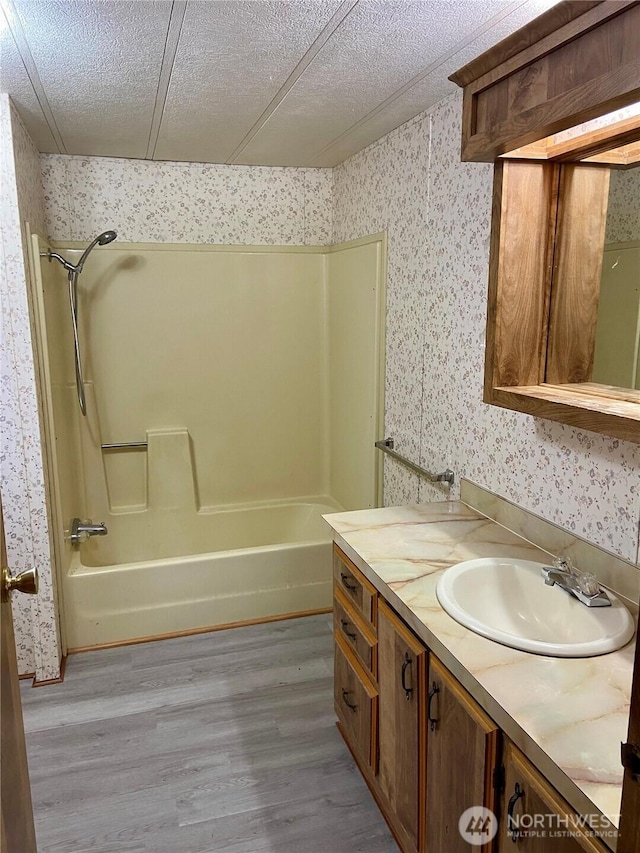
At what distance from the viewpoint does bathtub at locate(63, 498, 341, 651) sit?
9.29 feet

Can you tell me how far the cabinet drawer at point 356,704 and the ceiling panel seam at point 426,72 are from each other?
1.83 metres

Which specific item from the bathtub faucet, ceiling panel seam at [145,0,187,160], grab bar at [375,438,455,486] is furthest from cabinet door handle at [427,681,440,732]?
the bathtub faucet

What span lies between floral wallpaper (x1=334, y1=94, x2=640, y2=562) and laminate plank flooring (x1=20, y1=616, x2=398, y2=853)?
96 cm

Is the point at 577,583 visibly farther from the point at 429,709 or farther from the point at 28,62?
the point at 28,62

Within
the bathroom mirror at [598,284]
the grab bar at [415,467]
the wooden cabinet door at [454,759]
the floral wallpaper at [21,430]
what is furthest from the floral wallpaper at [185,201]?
the wooden cabinet door at [454,759]

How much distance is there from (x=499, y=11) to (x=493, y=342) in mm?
813

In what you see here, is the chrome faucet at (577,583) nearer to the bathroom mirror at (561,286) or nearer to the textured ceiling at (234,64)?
the bathroom mirror at (561,286)

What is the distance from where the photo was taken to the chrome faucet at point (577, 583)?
1432mm

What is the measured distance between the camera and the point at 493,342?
5.55ft

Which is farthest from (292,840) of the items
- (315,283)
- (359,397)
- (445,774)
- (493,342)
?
(315,283)

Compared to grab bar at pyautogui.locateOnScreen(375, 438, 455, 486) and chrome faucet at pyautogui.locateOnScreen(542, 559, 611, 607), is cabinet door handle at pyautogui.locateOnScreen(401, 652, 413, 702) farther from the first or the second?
grab bar at pyautogui.locateOnScreen(375, 438, 455, 486)

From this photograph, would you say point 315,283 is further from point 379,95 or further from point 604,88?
point 604,88

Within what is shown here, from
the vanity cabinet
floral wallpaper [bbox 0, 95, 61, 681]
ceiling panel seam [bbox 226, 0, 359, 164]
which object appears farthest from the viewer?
floral wallpaper [bbox 0, 95, 61, 681]

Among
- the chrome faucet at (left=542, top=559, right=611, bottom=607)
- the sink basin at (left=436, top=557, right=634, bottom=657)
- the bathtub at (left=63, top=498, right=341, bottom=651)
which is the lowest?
the bathtub at (left=63, top=498, right=341, bottom=651)
